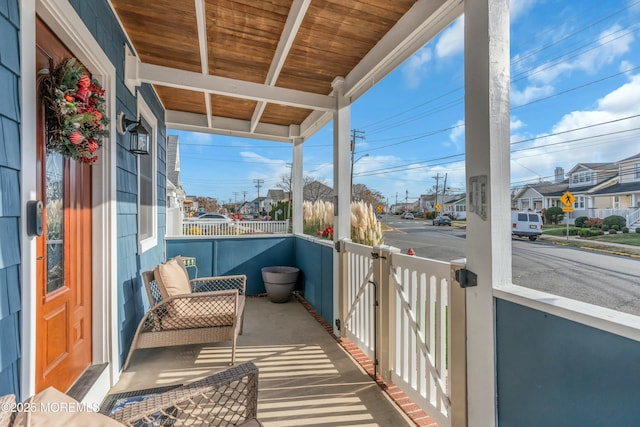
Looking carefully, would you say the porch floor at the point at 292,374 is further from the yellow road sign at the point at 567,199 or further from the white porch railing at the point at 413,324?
the yellow road sign at the point at 567,199

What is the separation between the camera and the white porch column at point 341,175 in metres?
3.50

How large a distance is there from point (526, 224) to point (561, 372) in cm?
62

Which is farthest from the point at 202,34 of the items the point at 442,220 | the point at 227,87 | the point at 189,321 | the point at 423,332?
the point at 423,332

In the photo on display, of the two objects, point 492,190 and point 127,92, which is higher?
point 127,92

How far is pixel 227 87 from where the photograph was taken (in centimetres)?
341

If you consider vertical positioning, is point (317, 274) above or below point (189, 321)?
above

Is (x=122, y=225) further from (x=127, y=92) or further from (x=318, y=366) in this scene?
(x=318, y=366)

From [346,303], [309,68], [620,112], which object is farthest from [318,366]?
[309,68]

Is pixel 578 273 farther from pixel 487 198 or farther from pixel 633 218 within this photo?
pixel 487 198

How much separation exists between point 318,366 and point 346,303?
29.8 inches

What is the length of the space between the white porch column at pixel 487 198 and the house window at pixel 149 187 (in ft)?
10.6

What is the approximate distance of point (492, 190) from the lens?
1573mm

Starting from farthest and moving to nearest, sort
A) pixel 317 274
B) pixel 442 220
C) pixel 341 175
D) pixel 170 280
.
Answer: pixel 317 274
pixel 341 175
pixel 170 280
pixel 442 220

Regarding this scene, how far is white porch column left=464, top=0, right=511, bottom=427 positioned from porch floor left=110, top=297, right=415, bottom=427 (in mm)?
730
